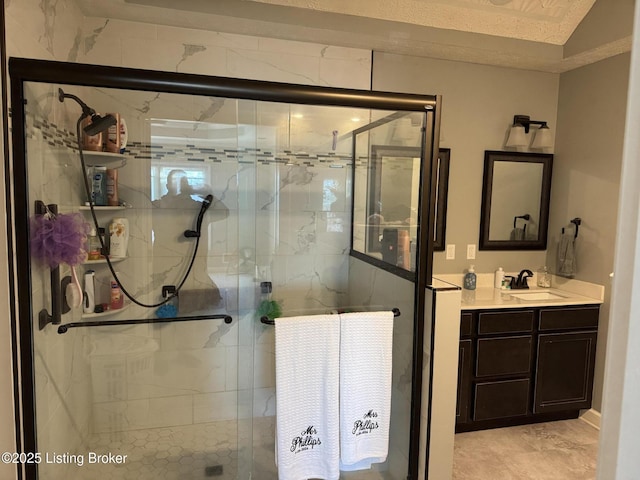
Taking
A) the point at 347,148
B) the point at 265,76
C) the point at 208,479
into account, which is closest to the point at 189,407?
the point at 208,479

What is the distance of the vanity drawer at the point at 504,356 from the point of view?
2.79 meters

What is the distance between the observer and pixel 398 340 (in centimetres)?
218

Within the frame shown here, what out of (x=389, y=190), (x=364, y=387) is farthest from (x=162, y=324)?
(x=389, y=190)

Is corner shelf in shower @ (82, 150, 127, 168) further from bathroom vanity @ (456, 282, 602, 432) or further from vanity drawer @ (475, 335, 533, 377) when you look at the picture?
vanity drawer @ (475, 335, 533, 377)

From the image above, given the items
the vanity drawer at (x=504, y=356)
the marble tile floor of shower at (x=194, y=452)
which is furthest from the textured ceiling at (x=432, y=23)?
the marble tile floor of shower at (x=194, y=452)

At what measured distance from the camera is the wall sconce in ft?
10.5

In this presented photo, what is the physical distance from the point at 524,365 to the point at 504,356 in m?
0.18

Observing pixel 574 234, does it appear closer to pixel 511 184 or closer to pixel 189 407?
pixel 511 184

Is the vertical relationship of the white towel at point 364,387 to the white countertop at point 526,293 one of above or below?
below

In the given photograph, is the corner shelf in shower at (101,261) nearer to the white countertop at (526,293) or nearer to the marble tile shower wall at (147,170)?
the marble tile shower wall at (147,170)

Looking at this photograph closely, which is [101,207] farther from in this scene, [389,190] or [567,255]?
[567,255]

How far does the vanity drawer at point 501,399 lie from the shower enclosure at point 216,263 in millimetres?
877

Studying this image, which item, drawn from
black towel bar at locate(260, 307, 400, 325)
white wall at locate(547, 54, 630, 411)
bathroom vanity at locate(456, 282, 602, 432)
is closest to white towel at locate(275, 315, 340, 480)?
black towel bar at locate(260, 307, 400, 325)

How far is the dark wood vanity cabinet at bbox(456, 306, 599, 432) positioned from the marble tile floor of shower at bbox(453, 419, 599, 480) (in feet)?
0.28
